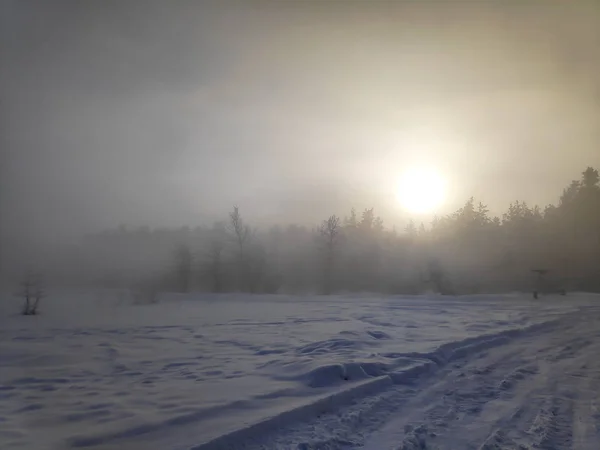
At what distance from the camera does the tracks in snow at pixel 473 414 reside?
5.61 metres

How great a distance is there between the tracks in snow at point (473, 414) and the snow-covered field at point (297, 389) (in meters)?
0.03

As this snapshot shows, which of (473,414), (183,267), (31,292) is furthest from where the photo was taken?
(183,267)

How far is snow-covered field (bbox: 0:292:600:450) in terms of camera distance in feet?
Answer: 18.8

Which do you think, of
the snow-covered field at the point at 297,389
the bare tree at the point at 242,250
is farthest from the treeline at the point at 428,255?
the snow-covered field at the point at 297,389

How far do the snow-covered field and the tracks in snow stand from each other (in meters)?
0.03

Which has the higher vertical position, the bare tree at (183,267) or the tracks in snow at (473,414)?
the bare tree at (183,267)

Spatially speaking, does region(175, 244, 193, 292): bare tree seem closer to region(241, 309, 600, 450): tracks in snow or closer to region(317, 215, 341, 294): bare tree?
region(317, 215, 341, 294): bare tree

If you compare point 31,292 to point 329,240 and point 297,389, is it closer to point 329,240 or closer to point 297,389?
point 297,389

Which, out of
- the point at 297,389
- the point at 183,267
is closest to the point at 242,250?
the point at 183,267

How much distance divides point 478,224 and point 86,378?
56.3 m

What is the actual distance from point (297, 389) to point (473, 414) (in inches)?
115

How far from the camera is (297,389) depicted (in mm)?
7953

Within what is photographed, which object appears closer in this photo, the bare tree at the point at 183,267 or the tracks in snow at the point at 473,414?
the tracks in snow at the point at 473,414

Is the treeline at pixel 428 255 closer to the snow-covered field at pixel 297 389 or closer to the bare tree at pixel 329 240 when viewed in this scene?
the bare tree at pixel 329 240
